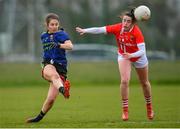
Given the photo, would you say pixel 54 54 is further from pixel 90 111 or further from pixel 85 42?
pixel 85 42

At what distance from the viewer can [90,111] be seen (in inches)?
530

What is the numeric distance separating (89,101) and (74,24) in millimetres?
11987

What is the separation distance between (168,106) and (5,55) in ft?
47.9

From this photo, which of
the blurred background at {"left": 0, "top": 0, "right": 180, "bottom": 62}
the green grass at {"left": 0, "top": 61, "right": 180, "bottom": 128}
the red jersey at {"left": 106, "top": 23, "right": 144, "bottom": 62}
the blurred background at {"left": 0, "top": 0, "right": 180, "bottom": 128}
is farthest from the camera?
the blurred background at {"left": 0, "top": 0, "right": 180, "bottom": 62}

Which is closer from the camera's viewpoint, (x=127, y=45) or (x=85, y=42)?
(x=127, y=45)

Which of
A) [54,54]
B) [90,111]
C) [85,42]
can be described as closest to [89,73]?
[85,42]

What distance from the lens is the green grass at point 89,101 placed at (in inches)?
432

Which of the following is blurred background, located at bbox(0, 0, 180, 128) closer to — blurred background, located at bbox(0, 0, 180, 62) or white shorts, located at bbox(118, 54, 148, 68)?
blurred background, located at bbox(0, 0, 180, 62)

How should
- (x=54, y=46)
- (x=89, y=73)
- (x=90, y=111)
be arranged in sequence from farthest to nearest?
(x=89, y=73) < (x=90, y=111) < (x=54, y=46)

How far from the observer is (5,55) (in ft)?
92.2

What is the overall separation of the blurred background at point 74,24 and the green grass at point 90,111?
893 centimetres

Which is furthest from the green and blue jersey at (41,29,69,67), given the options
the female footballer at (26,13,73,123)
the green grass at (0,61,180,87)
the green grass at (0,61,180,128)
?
the green grass at (0,61,180,87)

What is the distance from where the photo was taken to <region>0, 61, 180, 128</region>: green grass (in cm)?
1098

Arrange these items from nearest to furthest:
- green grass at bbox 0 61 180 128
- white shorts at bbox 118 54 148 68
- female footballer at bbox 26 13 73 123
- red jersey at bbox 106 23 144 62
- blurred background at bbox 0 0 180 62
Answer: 1. female footballer at bbox 26 13 73 123
2. green grass at bbox 0 61 180 128
3. red jersey at bbox 106 23 144 62
4. white shorts at bbox 118 54 148 68
5. blurred background at bbox 0 0 180 62
